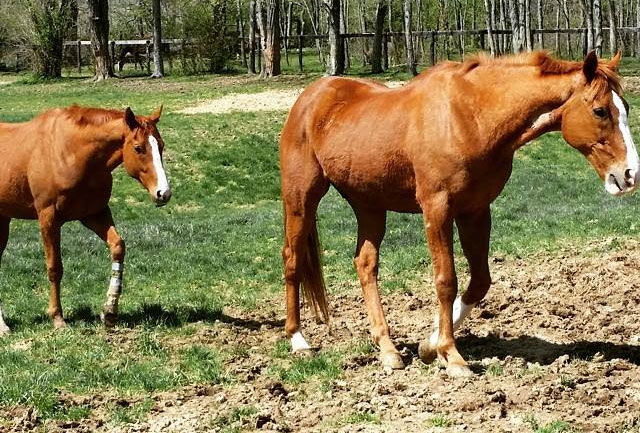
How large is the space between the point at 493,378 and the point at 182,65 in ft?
137

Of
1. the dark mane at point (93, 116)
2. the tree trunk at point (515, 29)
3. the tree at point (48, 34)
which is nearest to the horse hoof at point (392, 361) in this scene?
the dark mane at point (93, 116)

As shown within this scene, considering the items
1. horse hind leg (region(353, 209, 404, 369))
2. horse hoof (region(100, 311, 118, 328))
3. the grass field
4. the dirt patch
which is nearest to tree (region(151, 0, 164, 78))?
the dirt patch

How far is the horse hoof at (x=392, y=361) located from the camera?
20.9 ft

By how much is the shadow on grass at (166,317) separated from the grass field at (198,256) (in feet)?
0.07

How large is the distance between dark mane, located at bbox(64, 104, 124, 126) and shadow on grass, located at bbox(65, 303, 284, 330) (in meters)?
1.85

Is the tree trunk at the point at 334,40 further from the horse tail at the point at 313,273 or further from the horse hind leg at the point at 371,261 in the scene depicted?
the horse hind leg at the point at 371,261

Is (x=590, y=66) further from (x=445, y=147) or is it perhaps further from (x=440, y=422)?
(x=440, y=422)

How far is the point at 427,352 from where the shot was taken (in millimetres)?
6383

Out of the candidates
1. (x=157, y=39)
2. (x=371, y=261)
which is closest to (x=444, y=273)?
(x=371, y=261)

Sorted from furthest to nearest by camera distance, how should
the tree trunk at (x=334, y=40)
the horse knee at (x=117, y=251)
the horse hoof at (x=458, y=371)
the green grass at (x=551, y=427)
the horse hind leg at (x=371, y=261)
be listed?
the tree trunk at (x=334, y=40) → the horse knee at (x=117, y=251) → the horse hind leg at (x=371, y=261) → the horse hoof at (x=458, y=371) → the green grass at (x=551, y=427)

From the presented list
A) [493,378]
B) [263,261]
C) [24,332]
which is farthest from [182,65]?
[493,378]

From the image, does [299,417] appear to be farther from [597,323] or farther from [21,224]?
[21,224]

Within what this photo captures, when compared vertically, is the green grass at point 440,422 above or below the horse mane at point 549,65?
below

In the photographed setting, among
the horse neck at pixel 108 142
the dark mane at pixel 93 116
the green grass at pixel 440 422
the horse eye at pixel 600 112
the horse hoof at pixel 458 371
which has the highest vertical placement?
the dark mane at pixel 93 116
